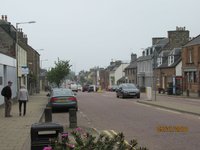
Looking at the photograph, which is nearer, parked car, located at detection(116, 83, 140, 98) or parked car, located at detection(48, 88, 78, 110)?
parked car, located at detection(48, 88, 78, 110)

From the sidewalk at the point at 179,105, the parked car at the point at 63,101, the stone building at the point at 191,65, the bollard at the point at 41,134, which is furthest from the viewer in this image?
the stone building at the point at 191,65

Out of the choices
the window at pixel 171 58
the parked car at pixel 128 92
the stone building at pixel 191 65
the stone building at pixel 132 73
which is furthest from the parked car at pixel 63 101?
the stone building at pixel 132 73

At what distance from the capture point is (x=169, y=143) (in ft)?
38.4

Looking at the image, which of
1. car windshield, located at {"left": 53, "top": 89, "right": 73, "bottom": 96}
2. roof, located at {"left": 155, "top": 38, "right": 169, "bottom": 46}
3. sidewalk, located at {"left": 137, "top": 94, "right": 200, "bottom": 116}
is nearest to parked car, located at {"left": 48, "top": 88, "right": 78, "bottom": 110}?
car windshield, located at {"left": 53, "top": 89, "right": 73, "bottom": 96}

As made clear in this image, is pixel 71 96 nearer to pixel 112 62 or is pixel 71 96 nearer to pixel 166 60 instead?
pixel 166 60

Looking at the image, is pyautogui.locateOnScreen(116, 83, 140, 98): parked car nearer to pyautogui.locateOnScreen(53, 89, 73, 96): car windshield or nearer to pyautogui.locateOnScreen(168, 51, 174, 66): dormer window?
pyautogui.locateOnScreen(53, 89, 73, 96): car windshield

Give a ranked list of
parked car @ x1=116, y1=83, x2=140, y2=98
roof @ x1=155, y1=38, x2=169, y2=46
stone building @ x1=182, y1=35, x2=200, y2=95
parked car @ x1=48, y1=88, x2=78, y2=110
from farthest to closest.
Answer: roof @ x1=155, y1=38, x2=169, y2=46
stone building @ x1=182, y1=35, x2=200, y2=95
parked car @ x1=116, y1=83, x2=140, y2=98
parked car @ x1=48, y1=88, x2=78, y2=110
